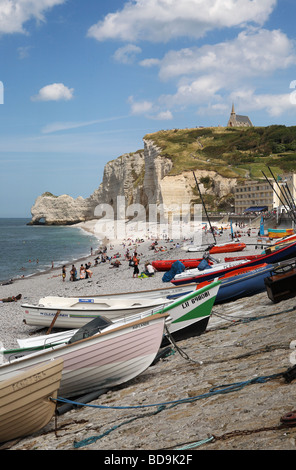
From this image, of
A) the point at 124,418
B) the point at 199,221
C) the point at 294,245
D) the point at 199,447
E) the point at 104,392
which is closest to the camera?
the point at 199,447

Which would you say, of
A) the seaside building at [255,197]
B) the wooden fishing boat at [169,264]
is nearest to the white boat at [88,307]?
the wooden fishing boat at [169,264]

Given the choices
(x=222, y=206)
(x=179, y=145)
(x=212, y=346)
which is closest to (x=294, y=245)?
(x=212, y=346)

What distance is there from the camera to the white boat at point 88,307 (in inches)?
524

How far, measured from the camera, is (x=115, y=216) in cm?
11712

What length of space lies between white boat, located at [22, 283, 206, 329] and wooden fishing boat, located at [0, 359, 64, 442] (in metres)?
5.64

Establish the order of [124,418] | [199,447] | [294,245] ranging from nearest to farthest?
[199,447] < [124,418] < [294,245]

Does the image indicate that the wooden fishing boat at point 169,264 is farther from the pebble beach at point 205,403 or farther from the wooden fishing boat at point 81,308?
the pebble beach at point 205,403

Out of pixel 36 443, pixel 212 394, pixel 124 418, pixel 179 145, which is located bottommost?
pixel 36 443

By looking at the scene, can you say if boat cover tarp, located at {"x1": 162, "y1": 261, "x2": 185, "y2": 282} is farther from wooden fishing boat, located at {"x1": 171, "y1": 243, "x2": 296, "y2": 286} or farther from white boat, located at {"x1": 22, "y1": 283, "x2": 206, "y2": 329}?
white boat, located at {"x1": 22, "y1": 283, "x2": 206, "y2": 329}

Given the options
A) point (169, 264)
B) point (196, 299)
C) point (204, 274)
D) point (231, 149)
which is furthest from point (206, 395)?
point (231, 149)

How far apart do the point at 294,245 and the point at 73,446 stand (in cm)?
1715

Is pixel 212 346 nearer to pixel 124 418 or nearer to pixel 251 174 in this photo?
pixel 124 418

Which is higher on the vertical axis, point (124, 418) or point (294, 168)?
point (294, 168)

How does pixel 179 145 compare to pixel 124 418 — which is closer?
pixel 124 418
